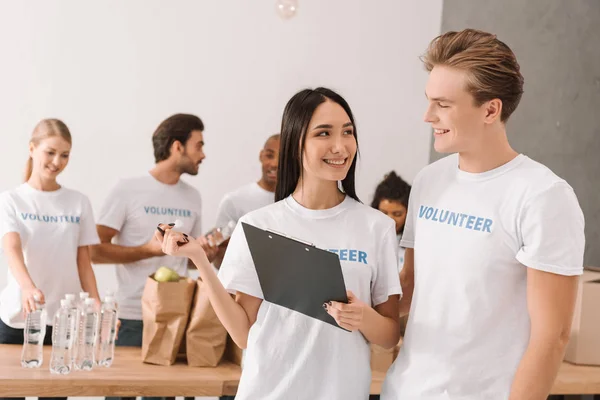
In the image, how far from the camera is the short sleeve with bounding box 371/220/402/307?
1.82m

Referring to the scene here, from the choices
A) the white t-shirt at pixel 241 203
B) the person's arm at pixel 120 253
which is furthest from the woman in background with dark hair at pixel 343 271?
the white t-shirt at pixel 241 203

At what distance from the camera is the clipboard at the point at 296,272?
62.1 inches

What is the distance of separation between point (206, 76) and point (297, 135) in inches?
113

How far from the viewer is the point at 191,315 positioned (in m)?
2.60

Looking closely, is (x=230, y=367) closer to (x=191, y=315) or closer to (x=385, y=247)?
(x=191, y=315)

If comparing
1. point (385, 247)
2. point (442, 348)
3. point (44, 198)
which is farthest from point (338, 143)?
point (44, 198)

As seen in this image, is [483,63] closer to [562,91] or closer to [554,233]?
[554,233]

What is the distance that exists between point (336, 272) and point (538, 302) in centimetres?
41

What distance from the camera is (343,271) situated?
1.79 metres

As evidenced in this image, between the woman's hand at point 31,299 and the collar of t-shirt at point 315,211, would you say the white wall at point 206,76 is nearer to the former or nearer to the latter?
the woman's hand at point 31,299

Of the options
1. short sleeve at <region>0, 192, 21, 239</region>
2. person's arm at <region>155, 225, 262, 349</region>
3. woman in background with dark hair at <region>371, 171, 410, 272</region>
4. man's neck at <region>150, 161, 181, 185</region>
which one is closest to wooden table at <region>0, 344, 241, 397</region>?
person's arm at <region>155, 225, 262, 349</region>

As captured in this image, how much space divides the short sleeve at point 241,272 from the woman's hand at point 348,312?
0.23m

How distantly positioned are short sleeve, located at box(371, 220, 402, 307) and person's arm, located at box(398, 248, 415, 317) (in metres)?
0.10

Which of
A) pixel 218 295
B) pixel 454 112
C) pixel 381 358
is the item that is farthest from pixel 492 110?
pixel 381 358
